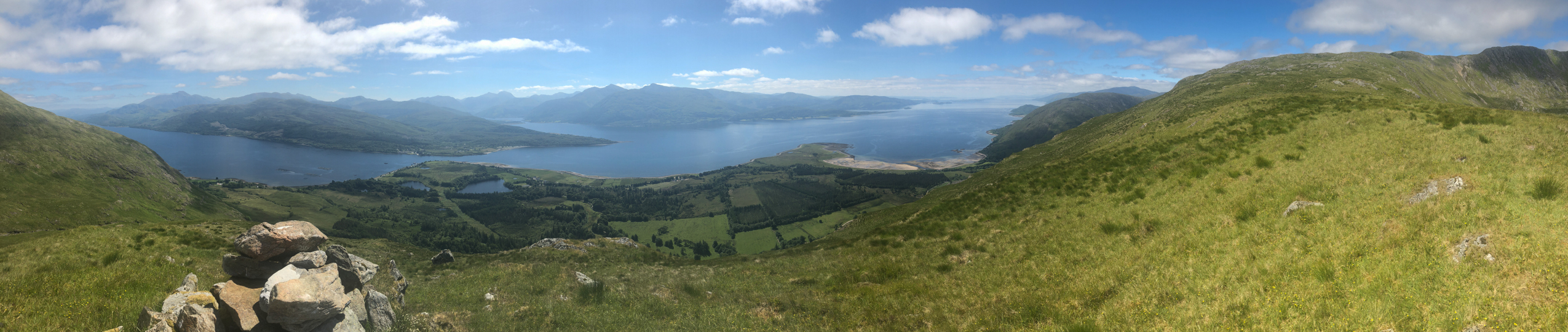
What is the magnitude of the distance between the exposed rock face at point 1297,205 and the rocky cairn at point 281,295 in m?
28.6

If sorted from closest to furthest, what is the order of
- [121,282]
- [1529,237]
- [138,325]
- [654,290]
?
[1529,237] < [138,325] < [121,282] < [654,290]

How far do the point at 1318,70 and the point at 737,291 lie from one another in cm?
13036

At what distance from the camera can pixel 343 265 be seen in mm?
15969

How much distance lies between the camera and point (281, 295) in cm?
1155

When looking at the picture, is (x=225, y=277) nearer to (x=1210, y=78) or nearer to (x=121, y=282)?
(x=121, y=282)

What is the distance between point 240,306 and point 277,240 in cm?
450

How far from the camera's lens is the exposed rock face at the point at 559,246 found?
116 feet

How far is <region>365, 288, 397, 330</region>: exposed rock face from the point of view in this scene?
14695 mm

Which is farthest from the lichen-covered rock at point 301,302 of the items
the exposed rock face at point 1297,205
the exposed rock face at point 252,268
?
the exposed rock face at point 1297,205

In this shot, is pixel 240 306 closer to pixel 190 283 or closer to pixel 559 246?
pixel 190 283

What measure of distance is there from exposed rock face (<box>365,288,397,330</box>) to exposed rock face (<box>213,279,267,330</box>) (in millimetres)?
2391

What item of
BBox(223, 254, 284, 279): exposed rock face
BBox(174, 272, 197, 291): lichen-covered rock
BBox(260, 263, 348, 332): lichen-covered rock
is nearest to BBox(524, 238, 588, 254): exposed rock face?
BBox(223, 254, 284, 279): exposed rock face

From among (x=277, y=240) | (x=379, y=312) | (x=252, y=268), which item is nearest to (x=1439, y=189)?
(x=379, y=312)

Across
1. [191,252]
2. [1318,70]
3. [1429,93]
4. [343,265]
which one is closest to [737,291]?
[343,265]
